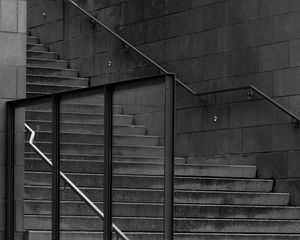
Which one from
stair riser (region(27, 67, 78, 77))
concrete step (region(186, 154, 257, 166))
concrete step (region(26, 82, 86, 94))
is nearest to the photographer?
concrete step (region(186, 154, 257, 166))

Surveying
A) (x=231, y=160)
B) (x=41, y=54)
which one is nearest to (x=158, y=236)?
(x=231, y=160)

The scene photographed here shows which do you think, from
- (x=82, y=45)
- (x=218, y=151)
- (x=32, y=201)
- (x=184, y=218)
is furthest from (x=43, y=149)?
(x=82, y=45)

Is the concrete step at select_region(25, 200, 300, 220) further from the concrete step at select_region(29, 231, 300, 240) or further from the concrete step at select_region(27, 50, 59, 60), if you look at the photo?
the concrete step at select_region(27, 50, 59, 60)

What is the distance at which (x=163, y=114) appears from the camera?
9.79 metres

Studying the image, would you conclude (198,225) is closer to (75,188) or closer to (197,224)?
(197,224)

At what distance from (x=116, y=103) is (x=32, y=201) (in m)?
1.51

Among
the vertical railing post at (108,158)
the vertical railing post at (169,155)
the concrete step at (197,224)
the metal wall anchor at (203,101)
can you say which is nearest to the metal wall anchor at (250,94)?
the metal wall anchor at (203,101)

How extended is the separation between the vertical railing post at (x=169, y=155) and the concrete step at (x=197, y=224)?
63 cm

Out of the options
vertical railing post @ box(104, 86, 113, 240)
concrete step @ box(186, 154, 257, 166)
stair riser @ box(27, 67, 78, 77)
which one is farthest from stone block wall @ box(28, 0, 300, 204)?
vertical railing post @ box(104, 86, 113, 240)

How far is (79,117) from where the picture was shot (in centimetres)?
1070

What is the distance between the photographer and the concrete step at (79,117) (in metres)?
10.1

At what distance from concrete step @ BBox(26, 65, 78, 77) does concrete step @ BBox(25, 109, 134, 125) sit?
628 cm

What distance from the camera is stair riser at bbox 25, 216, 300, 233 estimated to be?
1067 centimetres

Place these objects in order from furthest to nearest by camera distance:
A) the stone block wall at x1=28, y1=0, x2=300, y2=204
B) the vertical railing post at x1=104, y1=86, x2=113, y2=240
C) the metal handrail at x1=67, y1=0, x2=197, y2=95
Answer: the metal handrail at x1=67, y1=0, x2=197, y2=95
the stone block wall at x1=28, y1=0, x2=300, y2=204
the vertical railing post at x1=104, y1=86, x2=113, y2=240
